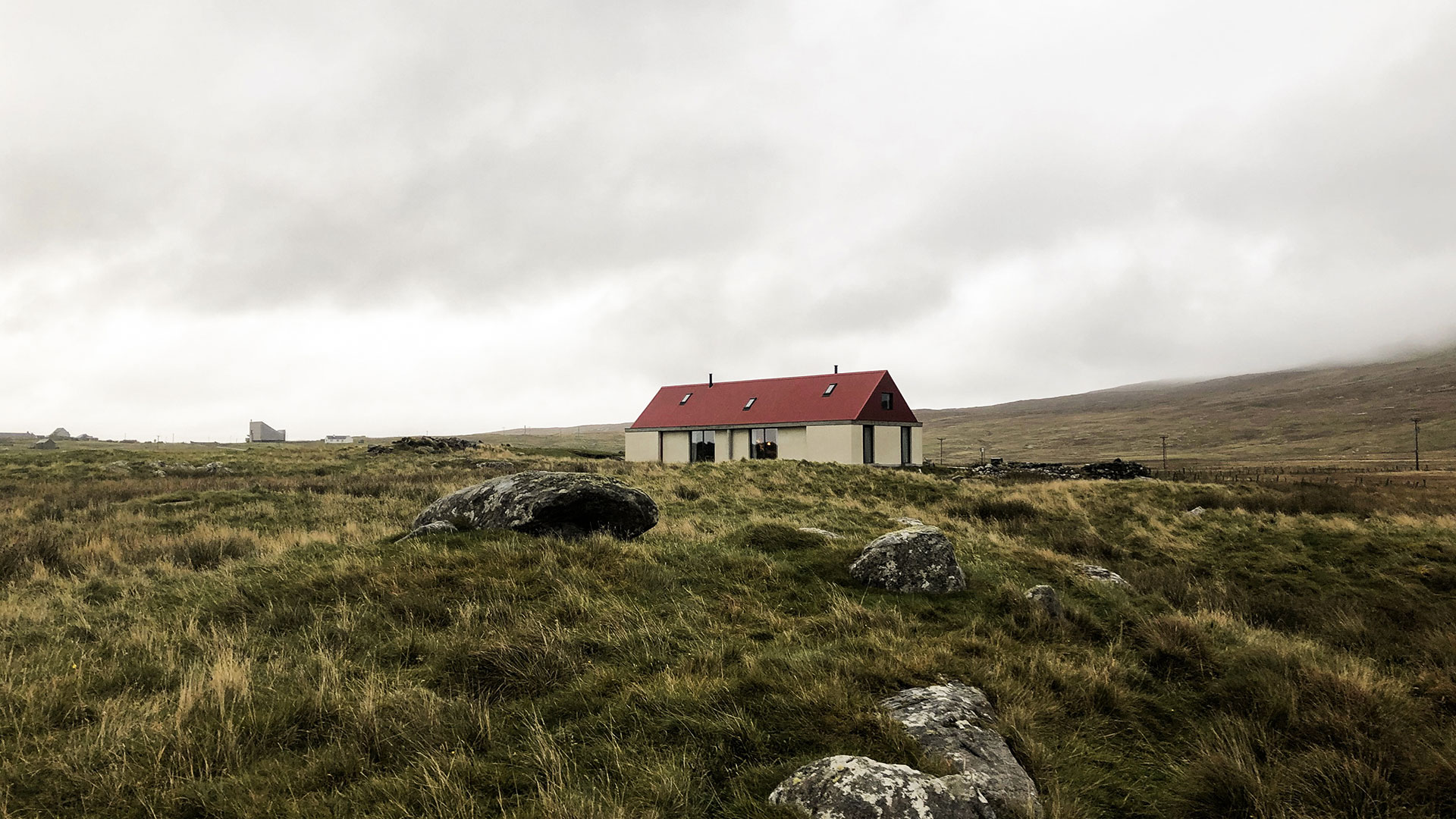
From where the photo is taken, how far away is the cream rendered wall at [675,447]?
48219 millimetres

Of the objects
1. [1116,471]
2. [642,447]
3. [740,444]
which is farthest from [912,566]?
[642,447]

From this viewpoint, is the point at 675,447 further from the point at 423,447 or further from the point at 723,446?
the point at 423,447

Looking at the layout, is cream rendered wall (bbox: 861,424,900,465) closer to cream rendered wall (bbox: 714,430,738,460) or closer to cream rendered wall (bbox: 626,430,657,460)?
cream rendered wall (bbox: 714,430,738,460)

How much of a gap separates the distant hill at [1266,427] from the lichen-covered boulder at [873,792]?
89088 millimetres

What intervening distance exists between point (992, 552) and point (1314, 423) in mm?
138770

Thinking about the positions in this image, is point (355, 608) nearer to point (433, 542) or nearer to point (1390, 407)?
point (433, 542)

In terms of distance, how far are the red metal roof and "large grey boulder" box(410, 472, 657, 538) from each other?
30616mm

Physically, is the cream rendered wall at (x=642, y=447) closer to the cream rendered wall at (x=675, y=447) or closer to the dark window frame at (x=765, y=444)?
the cream rendered wall at (x=675, y=447)

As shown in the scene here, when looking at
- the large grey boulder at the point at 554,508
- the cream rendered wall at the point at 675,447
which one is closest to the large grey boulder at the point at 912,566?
the large grey boulder at the point at 554,508

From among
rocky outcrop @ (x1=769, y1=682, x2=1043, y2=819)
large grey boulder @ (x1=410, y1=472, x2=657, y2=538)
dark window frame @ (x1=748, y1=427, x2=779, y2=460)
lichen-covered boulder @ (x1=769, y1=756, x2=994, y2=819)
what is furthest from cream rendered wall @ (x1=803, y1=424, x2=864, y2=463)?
lichen-covered boulder @ (x1=769, y1=756, x2=994, y2=819)

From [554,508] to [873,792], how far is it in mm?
8294

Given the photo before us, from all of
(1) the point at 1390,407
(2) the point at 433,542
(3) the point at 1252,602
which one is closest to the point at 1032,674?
(2) the point at 433,542

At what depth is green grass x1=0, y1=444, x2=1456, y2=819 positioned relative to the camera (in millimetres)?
4668

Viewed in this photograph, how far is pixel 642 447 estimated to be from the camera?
166 ft
